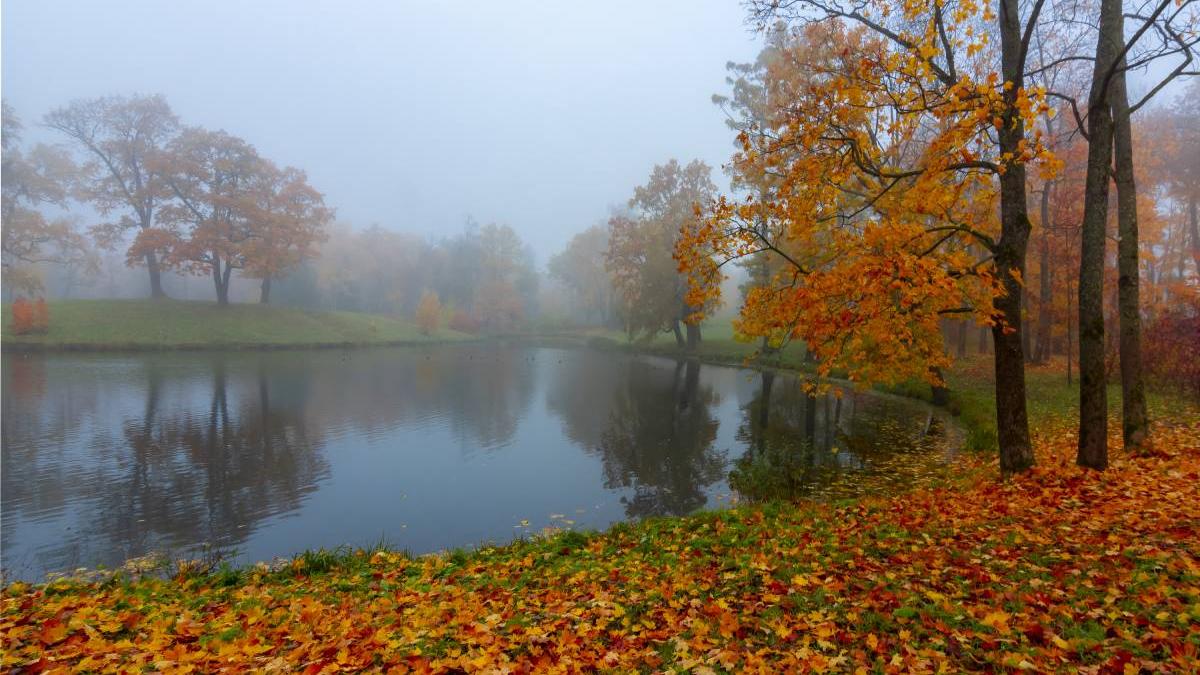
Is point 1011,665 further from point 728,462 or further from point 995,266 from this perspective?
point 728,462

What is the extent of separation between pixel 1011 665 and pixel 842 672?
3.29 ft

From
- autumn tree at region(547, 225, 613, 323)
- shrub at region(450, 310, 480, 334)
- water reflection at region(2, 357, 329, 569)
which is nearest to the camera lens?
water reflection at region(2, 357, 329, 569)

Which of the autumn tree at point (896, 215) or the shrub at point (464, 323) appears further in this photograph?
the shrub at point (464, 323)

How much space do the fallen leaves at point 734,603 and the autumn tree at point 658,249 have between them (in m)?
34.9

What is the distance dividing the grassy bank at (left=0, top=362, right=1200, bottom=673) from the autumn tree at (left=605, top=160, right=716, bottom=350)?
114ft

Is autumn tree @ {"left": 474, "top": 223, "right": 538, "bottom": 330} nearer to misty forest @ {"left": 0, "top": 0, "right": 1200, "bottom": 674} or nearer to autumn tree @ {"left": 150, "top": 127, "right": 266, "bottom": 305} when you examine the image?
autumn tree @ {"left": 150, "top": 127, "right": 266, "bottom": 305}

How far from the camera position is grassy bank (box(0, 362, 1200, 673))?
3.95 m

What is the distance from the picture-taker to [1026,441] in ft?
29.3

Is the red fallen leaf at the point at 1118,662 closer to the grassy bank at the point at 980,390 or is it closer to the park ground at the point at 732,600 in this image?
the park ground at the point at 732,600

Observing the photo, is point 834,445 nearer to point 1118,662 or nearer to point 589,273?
point 1118,662

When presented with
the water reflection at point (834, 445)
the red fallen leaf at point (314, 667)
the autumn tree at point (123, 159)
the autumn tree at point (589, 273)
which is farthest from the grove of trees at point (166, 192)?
the red fallen leaf at point (314, 667)

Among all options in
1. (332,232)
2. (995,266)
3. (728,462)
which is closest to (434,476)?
(728,462)

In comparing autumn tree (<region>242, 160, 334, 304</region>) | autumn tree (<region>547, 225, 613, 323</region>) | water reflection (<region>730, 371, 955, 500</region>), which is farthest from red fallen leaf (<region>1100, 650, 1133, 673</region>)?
autumn tree (<region>547, 225, 613, 323</region>)

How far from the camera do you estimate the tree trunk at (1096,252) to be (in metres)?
8.05
